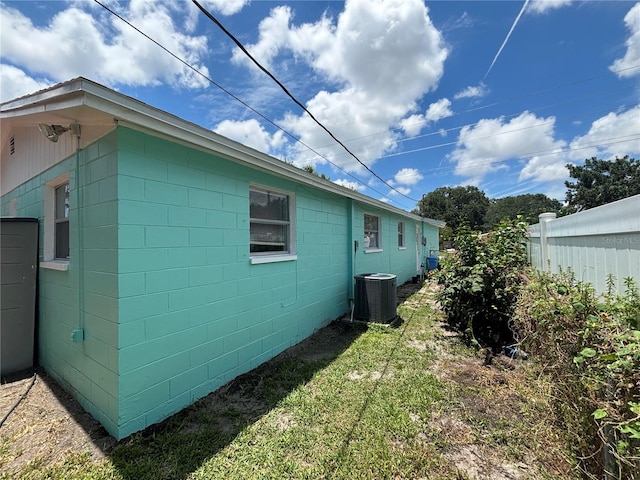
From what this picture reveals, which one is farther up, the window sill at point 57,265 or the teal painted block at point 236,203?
the teal painted block at point 236,203

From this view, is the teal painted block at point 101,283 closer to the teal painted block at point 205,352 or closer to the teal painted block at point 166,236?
the teal painted block at point 166,236

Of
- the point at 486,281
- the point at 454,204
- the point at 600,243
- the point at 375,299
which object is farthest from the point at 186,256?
the point at 454,204

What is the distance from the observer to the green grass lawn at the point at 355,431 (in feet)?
6.77

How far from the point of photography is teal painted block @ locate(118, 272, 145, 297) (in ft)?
7.86

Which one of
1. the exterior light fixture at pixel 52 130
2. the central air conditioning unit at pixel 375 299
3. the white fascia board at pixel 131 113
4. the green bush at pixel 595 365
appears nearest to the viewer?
the green bush at pixel 595 365

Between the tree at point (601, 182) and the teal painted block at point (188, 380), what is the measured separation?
4123 cm

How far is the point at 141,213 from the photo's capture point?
8.41ft

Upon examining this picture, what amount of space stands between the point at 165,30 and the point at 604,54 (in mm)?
11493

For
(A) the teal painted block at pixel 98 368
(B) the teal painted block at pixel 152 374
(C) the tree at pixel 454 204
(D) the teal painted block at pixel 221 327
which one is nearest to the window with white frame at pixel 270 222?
(D) the teal painted block at pixel 221 327

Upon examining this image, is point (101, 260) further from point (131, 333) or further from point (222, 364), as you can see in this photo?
point (222, 364)

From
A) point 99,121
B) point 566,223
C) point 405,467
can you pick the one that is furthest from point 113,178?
point 566,223

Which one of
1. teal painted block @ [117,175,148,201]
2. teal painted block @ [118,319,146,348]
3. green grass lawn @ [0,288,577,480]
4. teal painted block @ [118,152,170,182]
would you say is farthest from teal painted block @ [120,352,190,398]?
teal painted block @ [118,152,170,182]

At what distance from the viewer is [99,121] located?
2.51m

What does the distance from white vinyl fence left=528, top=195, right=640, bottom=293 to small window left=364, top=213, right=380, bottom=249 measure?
4900 mm
